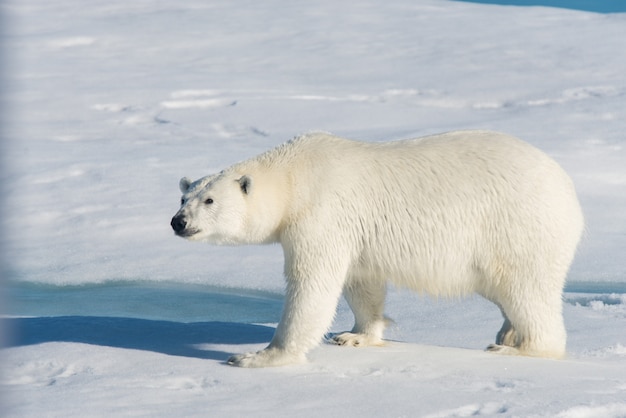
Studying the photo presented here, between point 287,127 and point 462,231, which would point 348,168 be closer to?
point 462,231

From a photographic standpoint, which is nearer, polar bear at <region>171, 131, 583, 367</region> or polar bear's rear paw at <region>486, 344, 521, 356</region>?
polar bear at <region>171, 131, 583, 367</region>

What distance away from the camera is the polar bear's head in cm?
377

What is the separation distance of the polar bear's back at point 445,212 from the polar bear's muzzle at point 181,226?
47 cm

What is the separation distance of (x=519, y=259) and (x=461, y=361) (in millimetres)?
533

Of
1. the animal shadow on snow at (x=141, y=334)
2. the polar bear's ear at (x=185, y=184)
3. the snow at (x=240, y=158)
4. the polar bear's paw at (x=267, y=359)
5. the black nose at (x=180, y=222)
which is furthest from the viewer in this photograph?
the polar bear's ear at (x=185, y=184)

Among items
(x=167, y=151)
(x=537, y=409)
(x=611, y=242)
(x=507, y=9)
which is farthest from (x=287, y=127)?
(x=507, y=9)

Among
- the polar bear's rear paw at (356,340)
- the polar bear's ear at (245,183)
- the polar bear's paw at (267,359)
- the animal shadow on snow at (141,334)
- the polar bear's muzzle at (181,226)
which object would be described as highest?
the polar bear's ear at (245,183)

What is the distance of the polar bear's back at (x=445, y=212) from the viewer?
150 inches

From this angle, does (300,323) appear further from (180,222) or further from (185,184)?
(185,184)

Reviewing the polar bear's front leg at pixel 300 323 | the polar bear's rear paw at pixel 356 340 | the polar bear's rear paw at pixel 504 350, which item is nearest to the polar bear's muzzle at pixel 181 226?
the polar bear's front leg at pixel 300 323

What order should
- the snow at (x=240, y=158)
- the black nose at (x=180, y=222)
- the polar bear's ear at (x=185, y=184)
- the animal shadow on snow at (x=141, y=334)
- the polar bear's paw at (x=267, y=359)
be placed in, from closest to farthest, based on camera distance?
the snow at (x=240, y=158), the polar bear's paw at (x=267, y=359), the black nose at (x=180, y=222), the animal shadow on snow at (x=141, y=334), the polar bear's ear at (x=185, y=184)

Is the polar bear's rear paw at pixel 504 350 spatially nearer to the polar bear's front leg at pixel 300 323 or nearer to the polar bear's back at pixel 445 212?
the polar bear's back at pixel 445 212

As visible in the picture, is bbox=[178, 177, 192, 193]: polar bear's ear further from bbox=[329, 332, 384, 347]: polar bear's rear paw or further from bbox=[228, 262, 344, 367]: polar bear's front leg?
bbox=[329, 332, 384, 347]: polar bear's rear paw

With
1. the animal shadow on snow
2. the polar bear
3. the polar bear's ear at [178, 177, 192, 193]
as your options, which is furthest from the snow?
the polar bear's ear at [178, 177, 192, 193]
